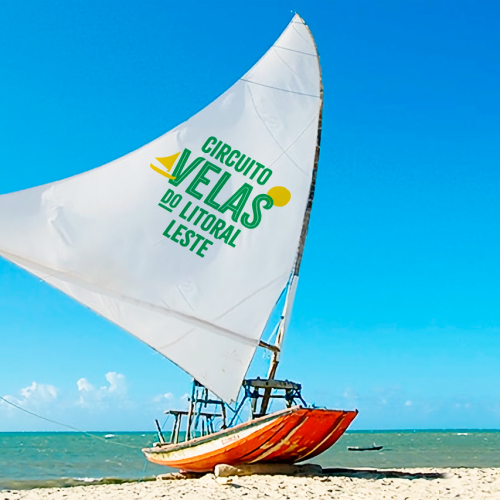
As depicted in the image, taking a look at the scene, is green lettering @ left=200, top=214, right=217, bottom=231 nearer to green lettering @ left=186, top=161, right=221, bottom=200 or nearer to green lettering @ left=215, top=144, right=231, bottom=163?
green lettering @ left=186, top=161, right=221, bottom=200

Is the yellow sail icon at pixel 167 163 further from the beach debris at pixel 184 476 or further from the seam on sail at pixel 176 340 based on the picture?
the beach debris at pixel 184 476

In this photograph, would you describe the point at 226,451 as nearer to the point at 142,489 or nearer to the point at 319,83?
the point at 142,489

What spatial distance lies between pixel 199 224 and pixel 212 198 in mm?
610

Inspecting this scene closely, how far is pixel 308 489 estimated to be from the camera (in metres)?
11.3

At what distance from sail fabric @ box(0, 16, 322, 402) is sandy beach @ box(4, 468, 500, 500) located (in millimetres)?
1778

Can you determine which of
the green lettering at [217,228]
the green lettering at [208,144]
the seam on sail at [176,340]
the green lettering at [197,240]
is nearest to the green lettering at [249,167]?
the green lettering at [208,144]

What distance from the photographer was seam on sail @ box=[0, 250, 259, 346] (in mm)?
11617

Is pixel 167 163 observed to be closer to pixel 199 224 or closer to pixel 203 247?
pixel 199 224

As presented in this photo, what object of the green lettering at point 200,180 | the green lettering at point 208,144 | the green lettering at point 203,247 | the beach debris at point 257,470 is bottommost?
the beach debris at point 257,470

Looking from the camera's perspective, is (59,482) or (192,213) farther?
(59,482)

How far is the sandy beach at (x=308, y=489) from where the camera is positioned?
35.7 ft

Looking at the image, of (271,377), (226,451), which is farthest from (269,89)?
(226,451)

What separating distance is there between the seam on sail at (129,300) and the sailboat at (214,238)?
20 millimetres

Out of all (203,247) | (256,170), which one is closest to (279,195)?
(256,170)
